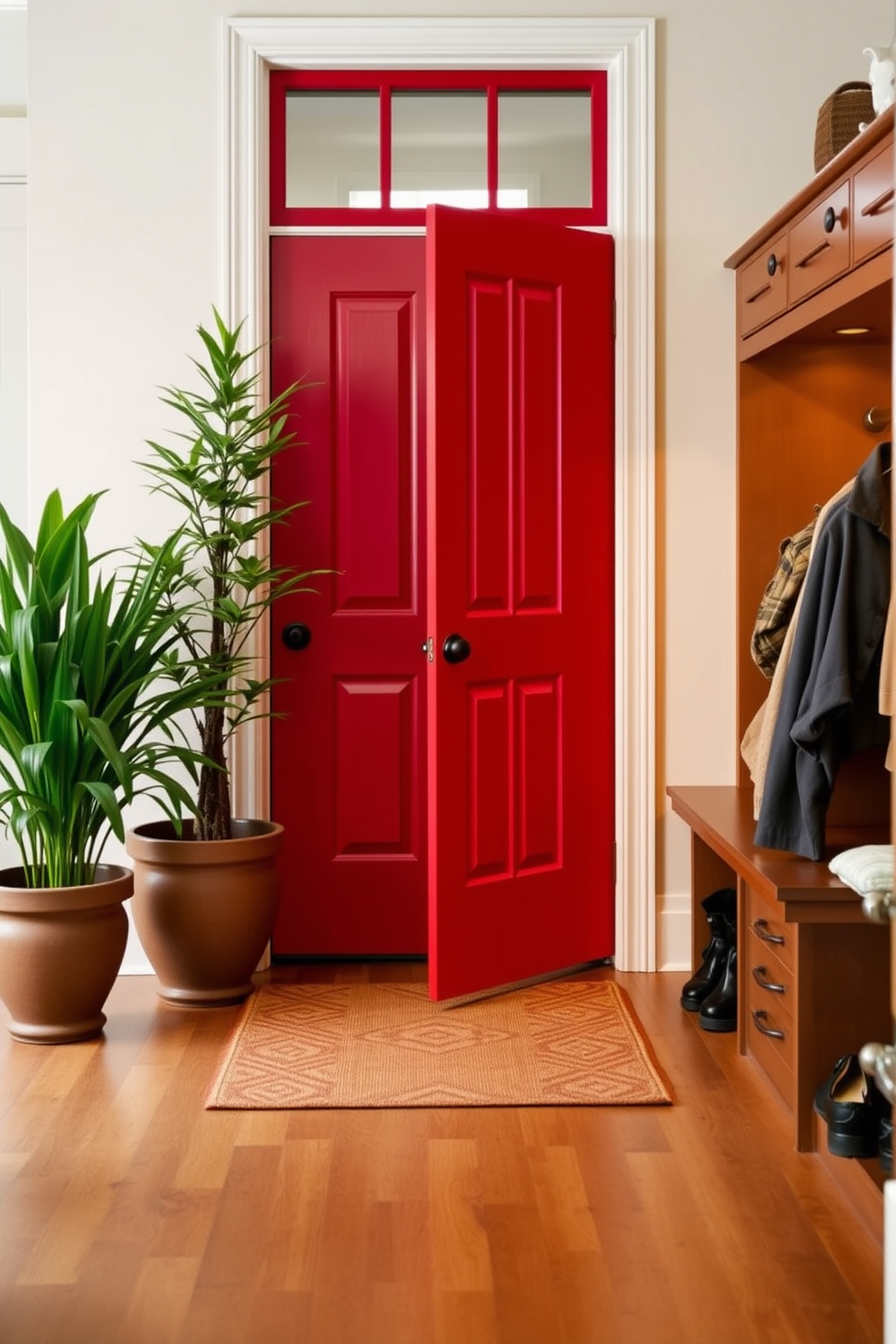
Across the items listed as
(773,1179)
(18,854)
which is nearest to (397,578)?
(18,854)

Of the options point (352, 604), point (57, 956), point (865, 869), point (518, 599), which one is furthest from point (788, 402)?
point (57, 956)

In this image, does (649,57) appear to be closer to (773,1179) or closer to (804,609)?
(804,609)

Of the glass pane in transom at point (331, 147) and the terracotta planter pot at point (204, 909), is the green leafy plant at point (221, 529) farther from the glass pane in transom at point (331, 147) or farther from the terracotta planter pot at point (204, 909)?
the glass pane in transom at point (331, 147)

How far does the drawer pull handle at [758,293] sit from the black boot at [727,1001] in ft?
5.29

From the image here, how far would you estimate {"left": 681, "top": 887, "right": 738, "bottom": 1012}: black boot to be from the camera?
11.4 feet

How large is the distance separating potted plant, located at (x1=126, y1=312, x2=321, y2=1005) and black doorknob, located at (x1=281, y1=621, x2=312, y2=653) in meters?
0.20

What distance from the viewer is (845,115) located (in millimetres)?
3307

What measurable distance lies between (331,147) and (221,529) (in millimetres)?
1237

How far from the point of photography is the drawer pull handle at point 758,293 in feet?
11.8

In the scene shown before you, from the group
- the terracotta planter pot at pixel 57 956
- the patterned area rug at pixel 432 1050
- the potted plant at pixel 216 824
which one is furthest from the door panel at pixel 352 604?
the terracotta planter pot at pixel 57 956

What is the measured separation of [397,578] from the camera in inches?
161

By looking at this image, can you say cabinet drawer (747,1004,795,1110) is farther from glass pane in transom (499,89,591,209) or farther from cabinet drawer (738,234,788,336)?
glass pane in transom (499,89,591,209)

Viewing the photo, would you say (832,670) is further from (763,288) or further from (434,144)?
(434,144)

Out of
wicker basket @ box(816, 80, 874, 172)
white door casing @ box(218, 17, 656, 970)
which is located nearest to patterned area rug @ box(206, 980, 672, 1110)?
white door casing @ box(218, 17, 656, 970)
